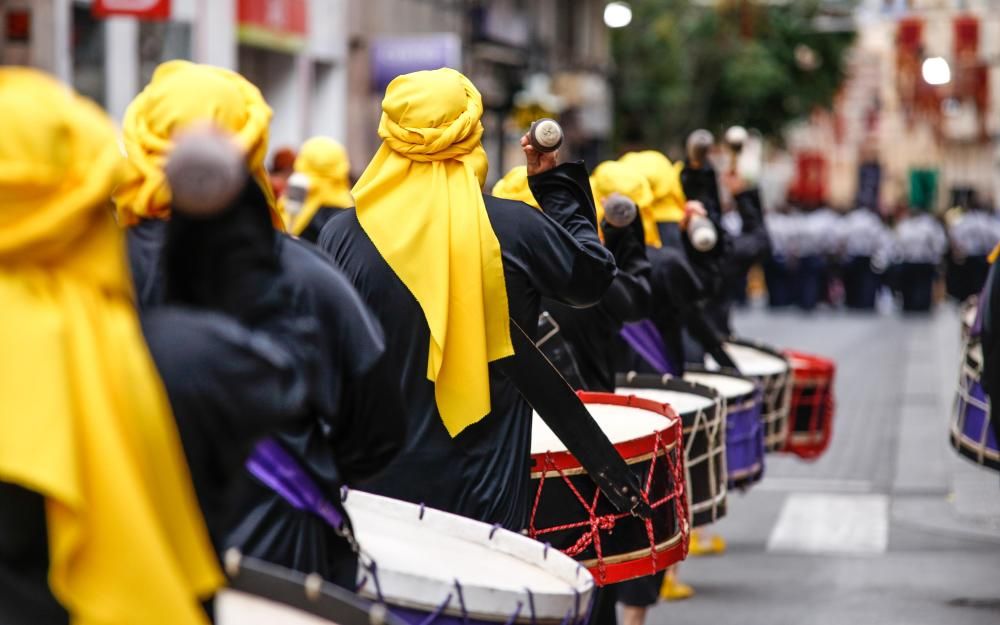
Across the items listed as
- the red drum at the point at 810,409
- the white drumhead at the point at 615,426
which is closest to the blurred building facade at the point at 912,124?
the red drum at the point at 810,409

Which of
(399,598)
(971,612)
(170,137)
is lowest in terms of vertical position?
(971,612)

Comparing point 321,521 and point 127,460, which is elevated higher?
point 127,460

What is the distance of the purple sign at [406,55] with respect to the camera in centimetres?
2756

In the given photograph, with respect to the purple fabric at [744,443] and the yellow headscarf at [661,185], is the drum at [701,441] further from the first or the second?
the yellow headscarf at [661,185]

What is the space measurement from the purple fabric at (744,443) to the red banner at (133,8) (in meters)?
9.27

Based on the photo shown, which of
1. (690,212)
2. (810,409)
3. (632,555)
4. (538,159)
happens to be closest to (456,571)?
(632,555)

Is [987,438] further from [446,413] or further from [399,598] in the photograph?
[399,598]

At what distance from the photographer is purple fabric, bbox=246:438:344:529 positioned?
376 centimetres

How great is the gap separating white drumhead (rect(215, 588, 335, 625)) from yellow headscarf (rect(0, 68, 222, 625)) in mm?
371

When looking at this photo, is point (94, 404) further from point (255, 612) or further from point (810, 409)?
point (810, 409)

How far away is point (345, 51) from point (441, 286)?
2338cm

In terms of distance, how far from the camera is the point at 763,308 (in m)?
34.2

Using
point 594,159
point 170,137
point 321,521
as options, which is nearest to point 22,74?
point 170,137

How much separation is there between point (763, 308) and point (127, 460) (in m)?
31.8
